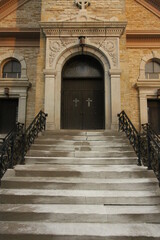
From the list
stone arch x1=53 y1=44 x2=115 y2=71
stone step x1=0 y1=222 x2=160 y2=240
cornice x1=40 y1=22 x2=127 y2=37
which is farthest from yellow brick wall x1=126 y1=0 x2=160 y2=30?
stone step x1=0 y1=222 x2=160 y2=240

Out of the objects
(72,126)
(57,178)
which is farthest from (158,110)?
(57,178)

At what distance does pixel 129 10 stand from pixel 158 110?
640cm

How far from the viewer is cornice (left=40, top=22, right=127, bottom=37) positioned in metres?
9.81

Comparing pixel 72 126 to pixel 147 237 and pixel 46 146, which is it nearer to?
pixel 46 146

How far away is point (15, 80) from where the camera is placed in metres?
11.2

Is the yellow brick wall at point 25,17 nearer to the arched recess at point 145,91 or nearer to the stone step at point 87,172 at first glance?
the arched recess at point 145,91

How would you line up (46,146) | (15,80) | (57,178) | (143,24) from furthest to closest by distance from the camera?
(143,24) → (15,80) → (46,146) → (57,178)

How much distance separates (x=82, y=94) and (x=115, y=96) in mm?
1995

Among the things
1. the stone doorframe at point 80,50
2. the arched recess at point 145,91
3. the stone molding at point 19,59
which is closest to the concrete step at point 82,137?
the stone doorframe at point 80,50

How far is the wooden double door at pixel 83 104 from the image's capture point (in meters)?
10.4

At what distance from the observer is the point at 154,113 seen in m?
11.4

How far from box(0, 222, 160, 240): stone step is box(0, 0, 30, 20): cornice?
12.4 m

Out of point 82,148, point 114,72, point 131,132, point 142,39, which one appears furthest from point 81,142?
point 142,39

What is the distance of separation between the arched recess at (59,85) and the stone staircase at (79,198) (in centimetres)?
323
